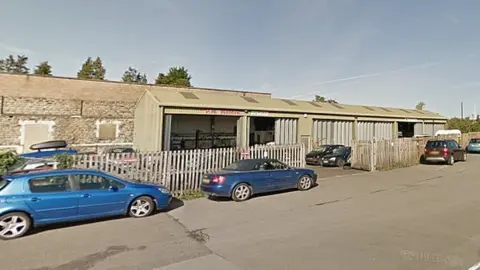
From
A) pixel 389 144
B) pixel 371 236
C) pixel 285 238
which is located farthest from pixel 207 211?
pixel 389 144

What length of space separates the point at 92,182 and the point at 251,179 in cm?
468

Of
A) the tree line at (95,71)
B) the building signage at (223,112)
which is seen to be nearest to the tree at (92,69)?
the tree line at (95,71)

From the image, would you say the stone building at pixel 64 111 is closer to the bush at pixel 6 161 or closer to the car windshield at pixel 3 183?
the bush at pixel 6 161

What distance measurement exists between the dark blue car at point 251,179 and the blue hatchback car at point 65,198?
2.06 meters

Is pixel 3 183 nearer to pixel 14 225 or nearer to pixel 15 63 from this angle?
pixel 14 225

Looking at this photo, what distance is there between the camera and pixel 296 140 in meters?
21.2

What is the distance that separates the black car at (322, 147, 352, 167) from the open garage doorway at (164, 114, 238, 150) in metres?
10.4

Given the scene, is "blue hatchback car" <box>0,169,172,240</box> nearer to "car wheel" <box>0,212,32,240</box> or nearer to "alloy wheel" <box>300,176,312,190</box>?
"car wheel" <box>0,212,32,240</box>

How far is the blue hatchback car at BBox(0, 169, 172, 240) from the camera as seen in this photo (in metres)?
6.10

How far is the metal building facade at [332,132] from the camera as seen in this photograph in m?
22.6

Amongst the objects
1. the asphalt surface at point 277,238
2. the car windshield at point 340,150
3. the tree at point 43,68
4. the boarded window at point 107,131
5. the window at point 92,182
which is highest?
the tree at point 43,68

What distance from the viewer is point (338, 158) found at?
1777cm

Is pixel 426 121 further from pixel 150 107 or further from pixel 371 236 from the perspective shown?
pixel 371 236

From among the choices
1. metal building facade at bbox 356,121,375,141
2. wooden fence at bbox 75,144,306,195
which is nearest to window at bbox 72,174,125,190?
wooden fence at bbox 75,144,306,195
